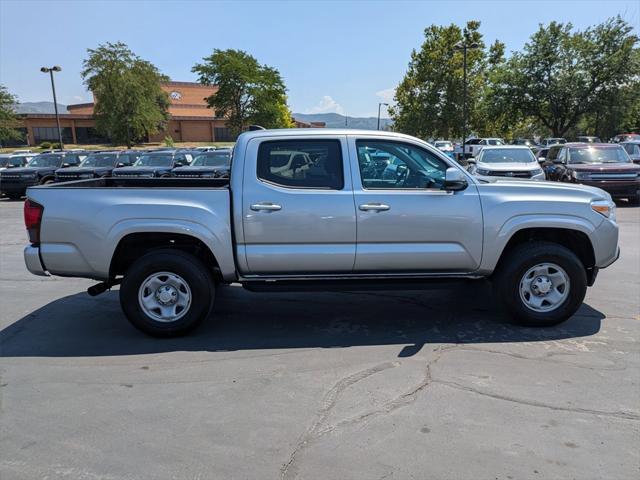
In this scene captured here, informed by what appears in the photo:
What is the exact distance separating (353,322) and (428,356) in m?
1.09

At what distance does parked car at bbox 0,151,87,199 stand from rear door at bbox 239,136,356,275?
17.8 m

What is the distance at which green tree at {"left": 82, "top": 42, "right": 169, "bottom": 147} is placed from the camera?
41594 millimetres

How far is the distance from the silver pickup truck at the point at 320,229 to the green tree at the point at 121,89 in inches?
1641

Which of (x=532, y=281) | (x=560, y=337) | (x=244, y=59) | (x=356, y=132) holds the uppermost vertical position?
(x=244, y=59)

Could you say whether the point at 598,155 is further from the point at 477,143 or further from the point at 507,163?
the point at 477,143

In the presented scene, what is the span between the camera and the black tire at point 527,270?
193 inches

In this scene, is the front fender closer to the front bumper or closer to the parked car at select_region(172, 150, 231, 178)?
the front bumper

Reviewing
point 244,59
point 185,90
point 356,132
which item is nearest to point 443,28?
point 244,59

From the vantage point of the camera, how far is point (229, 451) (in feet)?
10.0

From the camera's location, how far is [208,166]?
1761cm

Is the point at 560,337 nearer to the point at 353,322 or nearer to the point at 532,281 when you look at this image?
the point at 532,281

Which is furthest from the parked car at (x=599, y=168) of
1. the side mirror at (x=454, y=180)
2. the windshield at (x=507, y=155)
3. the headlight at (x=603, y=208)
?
the side mirror at (x=454, y=180)

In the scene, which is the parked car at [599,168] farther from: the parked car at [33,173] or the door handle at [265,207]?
the parked car at [33,173]

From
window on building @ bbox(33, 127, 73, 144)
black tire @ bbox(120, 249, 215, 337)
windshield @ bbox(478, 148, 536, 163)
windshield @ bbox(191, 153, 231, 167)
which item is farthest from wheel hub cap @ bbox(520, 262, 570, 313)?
window on building @ bbox(33, 127, 73, 144)
